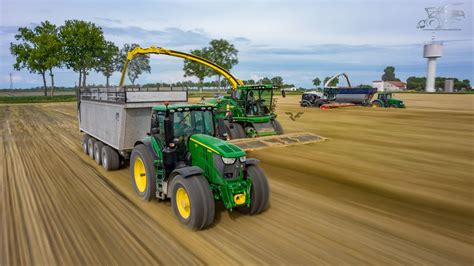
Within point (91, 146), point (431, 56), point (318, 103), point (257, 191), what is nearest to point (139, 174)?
point (257, 191)

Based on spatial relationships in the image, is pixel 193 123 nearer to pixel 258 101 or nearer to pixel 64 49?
pixel 258 101

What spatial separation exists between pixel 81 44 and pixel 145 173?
57.2m

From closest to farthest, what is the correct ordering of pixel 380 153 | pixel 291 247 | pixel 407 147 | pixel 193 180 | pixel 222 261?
1. pixel 222 261
2. pixel 291 247
3. pixel 193 180
4. pixel 380 153
5. pixel 407 147

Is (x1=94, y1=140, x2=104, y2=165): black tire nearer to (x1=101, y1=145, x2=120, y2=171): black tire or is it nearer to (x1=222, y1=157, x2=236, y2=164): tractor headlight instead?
(x1=101, y1=145, x2=120, y2=171): black tire

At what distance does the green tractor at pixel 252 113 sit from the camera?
15.0m

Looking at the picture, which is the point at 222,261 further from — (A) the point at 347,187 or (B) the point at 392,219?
(A) the point at 347,187

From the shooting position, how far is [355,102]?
111 ft

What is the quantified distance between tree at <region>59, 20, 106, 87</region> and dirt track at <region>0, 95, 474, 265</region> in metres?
51.2

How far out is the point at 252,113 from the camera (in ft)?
50.6

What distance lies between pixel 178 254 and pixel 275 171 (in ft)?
17.7

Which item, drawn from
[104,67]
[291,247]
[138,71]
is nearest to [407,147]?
[291,247]

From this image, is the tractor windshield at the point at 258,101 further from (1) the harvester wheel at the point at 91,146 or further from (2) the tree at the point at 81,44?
(2) the tree at the point at 81,44

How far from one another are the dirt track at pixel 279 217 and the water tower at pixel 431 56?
12246cm

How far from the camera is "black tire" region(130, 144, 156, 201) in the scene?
22.7 feet
